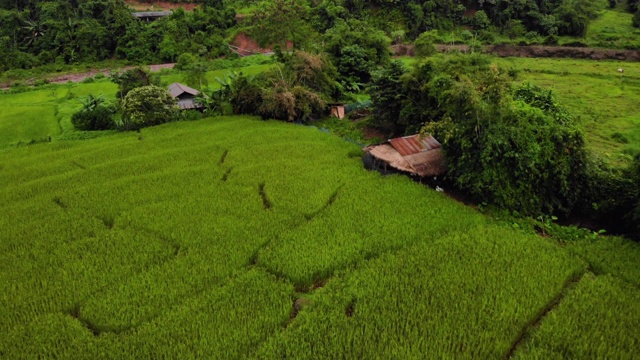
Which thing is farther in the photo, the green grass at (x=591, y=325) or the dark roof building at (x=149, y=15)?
the dark roof building at (x=149, y=15)

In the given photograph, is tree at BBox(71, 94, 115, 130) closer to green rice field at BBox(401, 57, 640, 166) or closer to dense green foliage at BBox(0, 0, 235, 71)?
dense green foliage at BBox(0, 0, 235, 71)

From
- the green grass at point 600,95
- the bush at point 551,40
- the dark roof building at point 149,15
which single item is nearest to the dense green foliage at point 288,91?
the green grass at point 600,95

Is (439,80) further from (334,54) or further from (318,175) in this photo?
(334,54)

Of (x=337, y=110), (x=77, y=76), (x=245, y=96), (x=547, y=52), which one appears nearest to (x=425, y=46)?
(x=337, y=110)

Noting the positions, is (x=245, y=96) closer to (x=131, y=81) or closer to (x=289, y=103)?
Answer: (x=289, y=103)

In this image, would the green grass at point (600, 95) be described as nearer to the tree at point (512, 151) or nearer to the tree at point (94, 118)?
the tree at point (512, 151)
